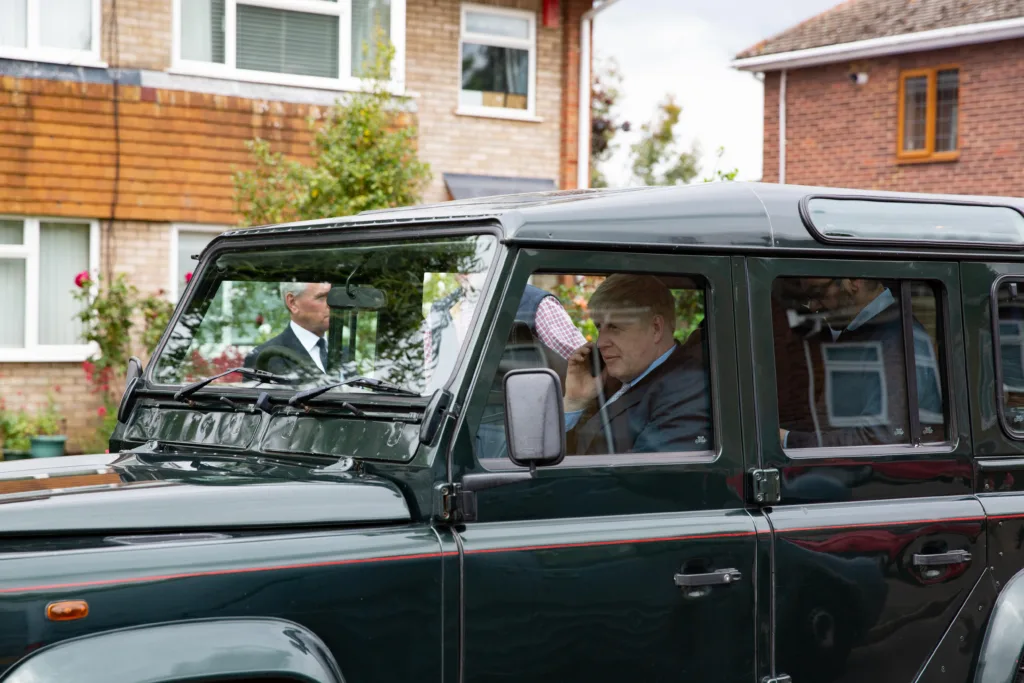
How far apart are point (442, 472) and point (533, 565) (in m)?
0.34

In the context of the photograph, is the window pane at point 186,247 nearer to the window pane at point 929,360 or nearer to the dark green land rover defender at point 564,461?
the dark green land rover defender at point 564,461

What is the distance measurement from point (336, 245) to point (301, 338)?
0.37 meters

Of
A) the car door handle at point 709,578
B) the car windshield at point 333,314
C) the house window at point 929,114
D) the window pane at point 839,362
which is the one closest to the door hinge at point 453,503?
the car windshield at point 333,314

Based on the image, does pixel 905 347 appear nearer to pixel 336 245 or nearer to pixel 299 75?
pixel 336 245

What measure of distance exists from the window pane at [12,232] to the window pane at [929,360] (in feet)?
35.5

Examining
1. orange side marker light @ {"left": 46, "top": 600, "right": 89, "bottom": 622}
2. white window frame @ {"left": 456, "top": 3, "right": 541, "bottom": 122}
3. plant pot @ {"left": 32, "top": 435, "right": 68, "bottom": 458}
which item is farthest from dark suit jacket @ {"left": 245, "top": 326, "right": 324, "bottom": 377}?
white window frame @ {"left": 456, "top": 3, "right": 541, "bottom": 122}

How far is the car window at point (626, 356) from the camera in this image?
3.39 metres

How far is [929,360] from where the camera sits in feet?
12.7

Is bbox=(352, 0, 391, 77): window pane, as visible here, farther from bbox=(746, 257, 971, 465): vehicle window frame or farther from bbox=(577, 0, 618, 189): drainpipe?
bbox=(746, 257, 971, 465): vehicle window frame

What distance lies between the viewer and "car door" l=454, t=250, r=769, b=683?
308 centimetres

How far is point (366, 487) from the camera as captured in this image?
10.2ft

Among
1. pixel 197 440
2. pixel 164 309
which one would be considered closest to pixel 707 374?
pixel 197 440

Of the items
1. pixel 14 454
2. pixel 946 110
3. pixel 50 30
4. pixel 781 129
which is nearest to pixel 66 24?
pixel 50 30

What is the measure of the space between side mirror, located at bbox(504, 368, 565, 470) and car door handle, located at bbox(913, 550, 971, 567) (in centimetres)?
136
